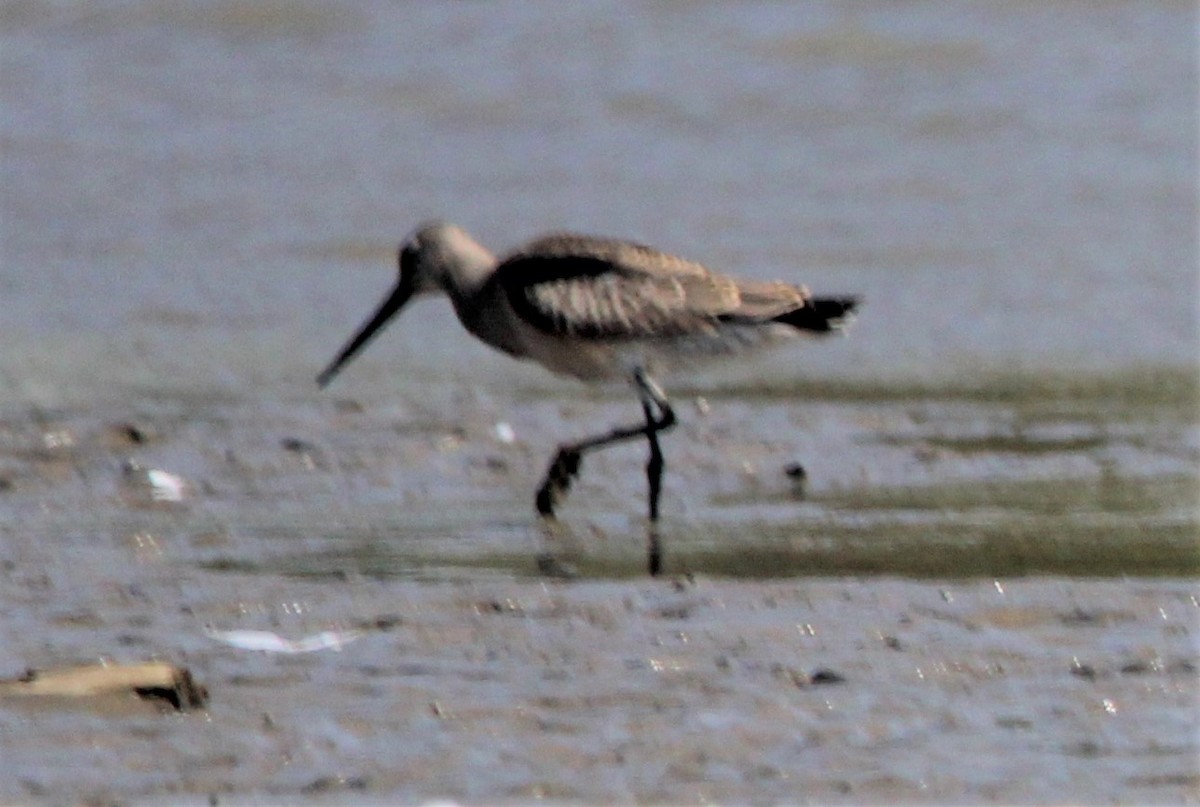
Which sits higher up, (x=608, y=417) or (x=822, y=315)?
(x=822, y=315)

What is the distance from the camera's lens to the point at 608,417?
837 cm

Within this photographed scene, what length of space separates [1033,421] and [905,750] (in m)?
3.89

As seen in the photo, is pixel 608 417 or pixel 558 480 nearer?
pixel 558 480

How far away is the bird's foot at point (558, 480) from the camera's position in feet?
22.2

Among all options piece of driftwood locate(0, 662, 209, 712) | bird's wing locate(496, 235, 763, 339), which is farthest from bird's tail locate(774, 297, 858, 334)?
piece of driftwood locate(0, 662, 209, 712)

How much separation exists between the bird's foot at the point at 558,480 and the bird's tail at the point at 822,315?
2.76 feet

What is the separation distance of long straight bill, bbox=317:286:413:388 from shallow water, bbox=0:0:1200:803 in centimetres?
16

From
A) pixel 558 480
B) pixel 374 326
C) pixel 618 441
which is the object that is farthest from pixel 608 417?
pixel 558 480

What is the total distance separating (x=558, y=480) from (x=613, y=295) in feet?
2.58

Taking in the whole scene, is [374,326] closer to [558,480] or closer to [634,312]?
[634,312]

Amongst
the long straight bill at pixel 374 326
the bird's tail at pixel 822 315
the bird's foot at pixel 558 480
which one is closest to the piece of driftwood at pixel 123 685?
the bird's foot at pixel 558 480

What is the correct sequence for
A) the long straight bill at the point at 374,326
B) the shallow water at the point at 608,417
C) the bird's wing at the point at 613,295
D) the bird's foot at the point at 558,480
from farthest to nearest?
the long straight bill at the point at 374,326 < the bird's wing at the point at 613,295 < the bird's foot at the point at 558,480 < the shallow water at the point at 608,417

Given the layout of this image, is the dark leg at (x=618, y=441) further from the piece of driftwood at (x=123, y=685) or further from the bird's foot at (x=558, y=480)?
the piece of driftwood at (x=123, y=685)

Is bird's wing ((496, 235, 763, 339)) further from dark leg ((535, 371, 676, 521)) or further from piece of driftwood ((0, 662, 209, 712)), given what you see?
piece of driftwood ((0, 662, 209, 712))
